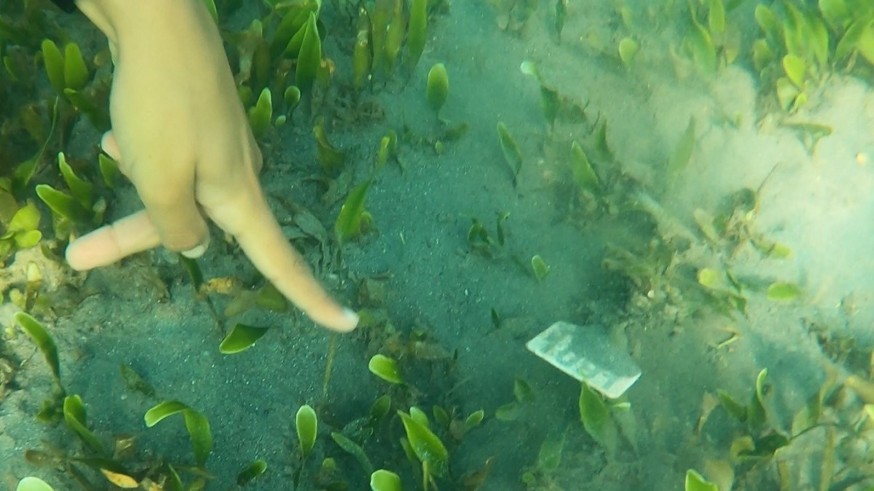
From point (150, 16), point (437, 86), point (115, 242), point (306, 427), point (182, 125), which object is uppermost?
point (150, 16)

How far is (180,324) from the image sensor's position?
2844 mm

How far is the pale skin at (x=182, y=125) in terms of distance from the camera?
5.61 ft

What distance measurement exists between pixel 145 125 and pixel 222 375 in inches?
53.5

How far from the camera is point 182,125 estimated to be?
70.0 inches

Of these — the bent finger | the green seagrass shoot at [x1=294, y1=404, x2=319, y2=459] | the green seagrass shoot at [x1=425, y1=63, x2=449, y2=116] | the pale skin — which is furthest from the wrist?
the green seagrass shoot at [x1=425, y1=63, x2=449, y2=116]

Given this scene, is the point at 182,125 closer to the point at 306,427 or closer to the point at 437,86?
the point at 306,427

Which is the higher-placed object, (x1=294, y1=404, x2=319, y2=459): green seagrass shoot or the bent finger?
the bent finger

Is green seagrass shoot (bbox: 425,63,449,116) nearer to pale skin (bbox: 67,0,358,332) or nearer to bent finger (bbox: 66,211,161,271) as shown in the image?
pale skin (bbox: 67,0,358,332)

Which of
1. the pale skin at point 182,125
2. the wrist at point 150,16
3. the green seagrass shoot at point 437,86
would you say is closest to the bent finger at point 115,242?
the pale skin at point 182,125

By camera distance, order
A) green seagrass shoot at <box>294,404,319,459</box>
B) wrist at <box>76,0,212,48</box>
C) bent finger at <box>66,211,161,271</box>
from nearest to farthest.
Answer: wrist at <box>76,0,212,48</box> < bent finger at <box>66,211,161,271</box> < green seagrass shoot at <box>294,404,319,459</box>

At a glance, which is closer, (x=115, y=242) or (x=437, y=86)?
(x=115, y=242)

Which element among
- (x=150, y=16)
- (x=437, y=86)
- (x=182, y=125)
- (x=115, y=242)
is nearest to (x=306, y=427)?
(x=115, y=242)

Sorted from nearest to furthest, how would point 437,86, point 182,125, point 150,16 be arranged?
point 150,16 < point 182,125 < point 437,86

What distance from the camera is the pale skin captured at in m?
1.71
